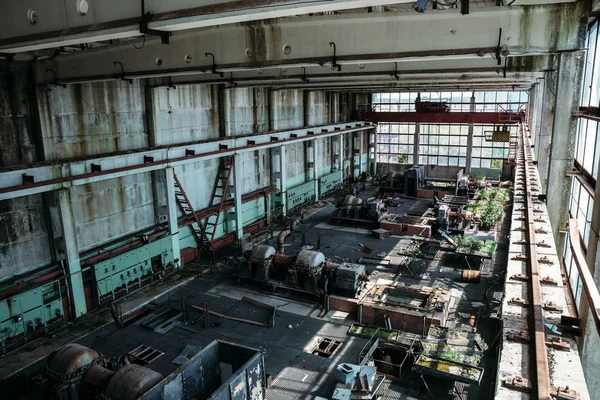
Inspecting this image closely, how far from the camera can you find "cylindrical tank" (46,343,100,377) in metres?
7.65

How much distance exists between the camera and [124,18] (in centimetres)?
587

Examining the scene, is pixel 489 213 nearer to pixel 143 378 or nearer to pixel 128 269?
pixel 128 269

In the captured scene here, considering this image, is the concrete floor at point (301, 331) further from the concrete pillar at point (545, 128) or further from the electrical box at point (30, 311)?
the concrete pillar at point (545, 128)

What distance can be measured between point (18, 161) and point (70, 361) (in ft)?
20.3

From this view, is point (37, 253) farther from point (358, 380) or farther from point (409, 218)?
point (409, 218)

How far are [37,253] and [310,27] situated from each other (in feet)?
30.8

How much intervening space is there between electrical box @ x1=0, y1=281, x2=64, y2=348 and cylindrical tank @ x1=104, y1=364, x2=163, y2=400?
204 inches

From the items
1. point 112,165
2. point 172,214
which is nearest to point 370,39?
point 112,165

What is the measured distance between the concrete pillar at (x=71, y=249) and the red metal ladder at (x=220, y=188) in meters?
5.90

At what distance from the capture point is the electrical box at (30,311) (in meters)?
10.7

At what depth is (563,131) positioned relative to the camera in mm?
8422

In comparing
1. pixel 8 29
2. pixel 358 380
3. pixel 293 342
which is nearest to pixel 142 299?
pixel 293 342

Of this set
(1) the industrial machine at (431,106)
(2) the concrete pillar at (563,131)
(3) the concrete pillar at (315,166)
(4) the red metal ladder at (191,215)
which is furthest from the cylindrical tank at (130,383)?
(1) the industrial machine at (431,106)

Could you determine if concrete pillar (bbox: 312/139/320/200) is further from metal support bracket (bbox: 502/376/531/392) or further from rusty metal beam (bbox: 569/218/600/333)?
metal support bracket (bbox: 502/376/531/392)
